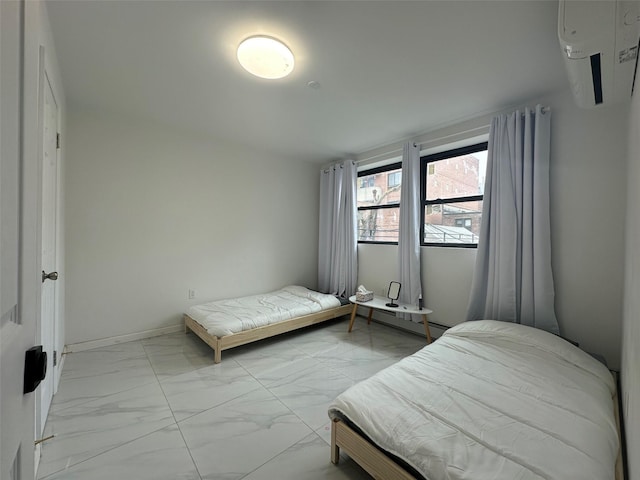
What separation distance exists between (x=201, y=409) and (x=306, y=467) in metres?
0.87

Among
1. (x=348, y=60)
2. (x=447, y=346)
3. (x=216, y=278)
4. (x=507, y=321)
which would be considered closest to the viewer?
(x=348, y=60)

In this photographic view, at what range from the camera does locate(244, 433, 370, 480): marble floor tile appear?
1353mm

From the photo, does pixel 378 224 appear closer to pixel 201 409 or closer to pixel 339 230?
pixel 339 230

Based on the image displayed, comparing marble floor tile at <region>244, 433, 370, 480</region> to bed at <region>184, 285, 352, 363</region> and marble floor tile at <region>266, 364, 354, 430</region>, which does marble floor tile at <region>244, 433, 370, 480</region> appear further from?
bed at <region>184, 285, 352, 363</region>

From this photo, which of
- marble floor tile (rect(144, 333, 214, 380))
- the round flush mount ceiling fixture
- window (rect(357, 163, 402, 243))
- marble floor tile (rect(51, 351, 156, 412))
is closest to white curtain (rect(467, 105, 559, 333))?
window (rect(357, 163, 402, 243))

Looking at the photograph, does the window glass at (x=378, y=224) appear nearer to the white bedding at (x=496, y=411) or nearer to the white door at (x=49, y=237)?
the white bedding at (x=496, y=411)

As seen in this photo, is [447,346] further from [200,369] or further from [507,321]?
[200,369]

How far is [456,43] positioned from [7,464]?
254 cm

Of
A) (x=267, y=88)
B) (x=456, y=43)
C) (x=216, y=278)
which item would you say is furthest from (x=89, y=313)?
(x=456, y=43)

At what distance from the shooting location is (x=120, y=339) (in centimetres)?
286

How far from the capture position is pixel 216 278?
3.53 m

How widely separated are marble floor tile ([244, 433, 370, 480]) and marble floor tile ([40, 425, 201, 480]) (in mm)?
356

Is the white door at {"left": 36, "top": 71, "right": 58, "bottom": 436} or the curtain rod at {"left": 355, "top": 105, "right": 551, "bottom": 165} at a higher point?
the curtain rod at {"left": 355, "top": 105, "right": 551, "bottom": 165}

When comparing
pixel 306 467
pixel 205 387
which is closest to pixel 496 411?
pixel 306 467
